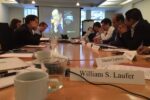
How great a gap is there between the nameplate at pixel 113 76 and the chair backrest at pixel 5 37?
2.33m

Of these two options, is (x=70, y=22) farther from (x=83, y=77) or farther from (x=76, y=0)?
(x=83, y=77)

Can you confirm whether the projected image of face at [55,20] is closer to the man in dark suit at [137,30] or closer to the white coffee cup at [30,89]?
the man in dark suit at [137,30]

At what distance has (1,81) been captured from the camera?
0.79 metres

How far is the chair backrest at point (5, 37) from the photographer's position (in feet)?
9.55

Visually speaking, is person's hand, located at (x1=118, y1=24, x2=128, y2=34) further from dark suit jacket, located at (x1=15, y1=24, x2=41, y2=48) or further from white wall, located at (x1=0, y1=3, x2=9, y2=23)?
white wall, located at (x1=0, y1=3, x2=9, y2=23)

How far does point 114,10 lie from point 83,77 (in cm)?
1097

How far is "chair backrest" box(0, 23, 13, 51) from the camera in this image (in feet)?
9.55

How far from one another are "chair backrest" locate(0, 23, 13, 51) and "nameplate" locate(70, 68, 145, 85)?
233cm

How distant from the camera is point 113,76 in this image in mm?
824

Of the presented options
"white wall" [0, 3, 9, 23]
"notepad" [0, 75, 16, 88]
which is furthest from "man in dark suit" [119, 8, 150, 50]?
"white wall" [0, 3, 9, 23]

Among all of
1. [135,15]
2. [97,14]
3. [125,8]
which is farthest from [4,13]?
[135,15]

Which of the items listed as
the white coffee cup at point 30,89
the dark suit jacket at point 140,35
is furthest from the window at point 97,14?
the white coffee cup at point 30,89

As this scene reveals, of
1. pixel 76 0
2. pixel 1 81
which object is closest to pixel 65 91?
pixel 1 81

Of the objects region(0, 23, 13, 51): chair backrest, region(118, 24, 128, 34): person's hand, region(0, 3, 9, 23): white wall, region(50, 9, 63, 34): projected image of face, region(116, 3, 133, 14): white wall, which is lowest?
region(0, 23, 13, 51): chair backrest
